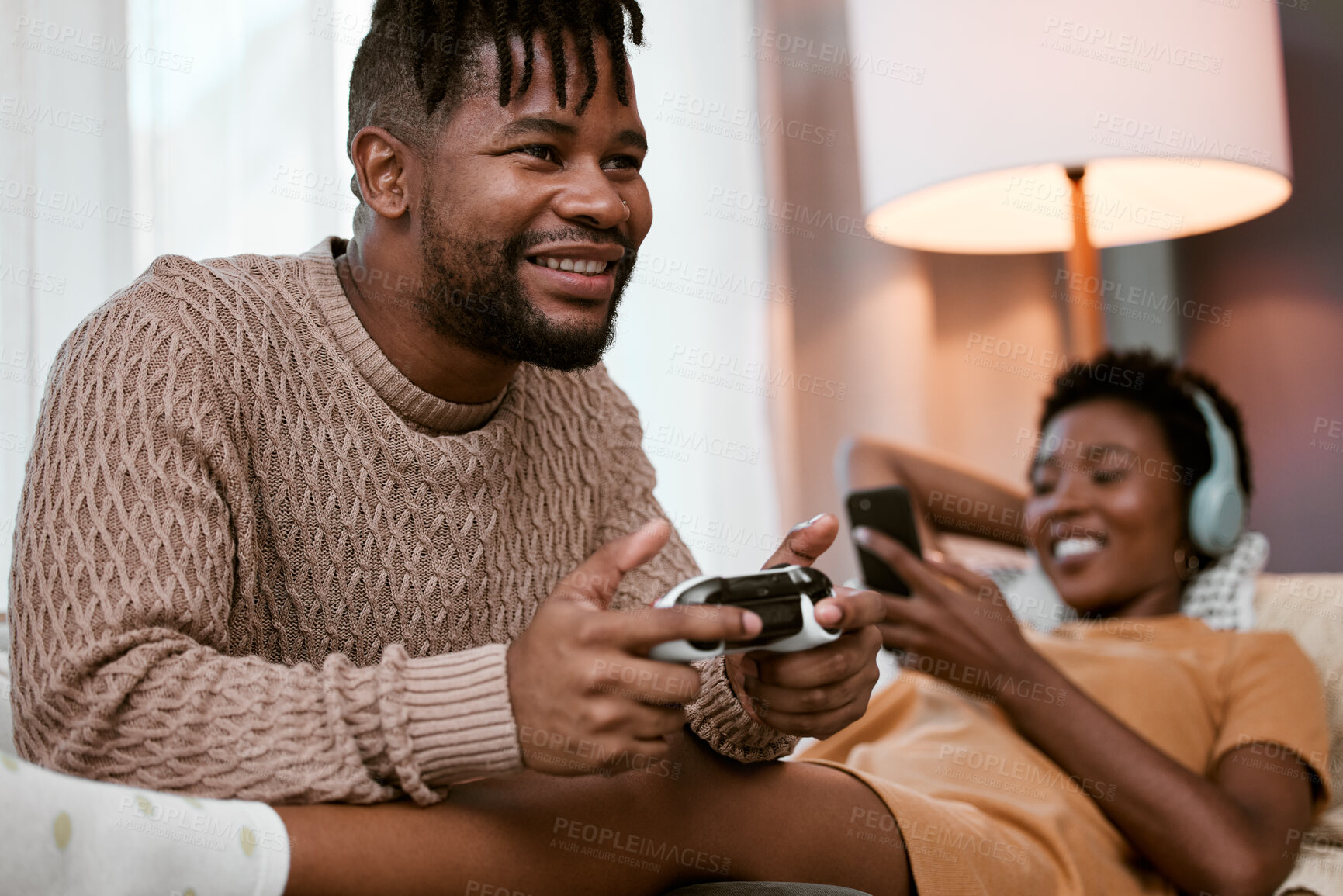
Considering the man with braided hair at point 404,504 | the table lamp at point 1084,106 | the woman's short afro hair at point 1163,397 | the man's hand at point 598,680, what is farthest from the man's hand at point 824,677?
the table lamp at point 1084,106

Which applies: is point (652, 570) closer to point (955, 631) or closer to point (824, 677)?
point (824, 677)

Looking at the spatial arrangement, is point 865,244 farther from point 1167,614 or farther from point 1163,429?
point 1167,614

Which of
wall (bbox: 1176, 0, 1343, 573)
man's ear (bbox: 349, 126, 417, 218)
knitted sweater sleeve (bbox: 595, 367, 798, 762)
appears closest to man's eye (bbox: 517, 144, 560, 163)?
man's ear (bbox: 349, 126, 417, 218)

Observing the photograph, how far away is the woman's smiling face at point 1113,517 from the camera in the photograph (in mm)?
1550

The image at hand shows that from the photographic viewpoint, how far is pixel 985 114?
1.71 m

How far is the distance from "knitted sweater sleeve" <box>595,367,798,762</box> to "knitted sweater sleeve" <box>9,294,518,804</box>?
252 millimetres

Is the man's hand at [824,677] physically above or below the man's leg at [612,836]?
above

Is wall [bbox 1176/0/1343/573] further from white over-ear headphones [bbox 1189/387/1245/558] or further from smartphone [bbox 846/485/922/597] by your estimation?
smartphone [bbox 846/485/922/597]

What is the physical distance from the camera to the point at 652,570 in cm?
108

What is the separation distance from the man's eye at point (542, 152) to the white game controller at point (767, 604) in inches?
16.0

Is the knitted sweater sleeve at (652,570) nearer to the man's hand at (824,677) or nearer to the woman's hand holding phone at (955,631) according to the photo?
the man's hand at (824,677)

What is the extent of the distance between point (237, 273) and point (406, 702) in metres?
0.43

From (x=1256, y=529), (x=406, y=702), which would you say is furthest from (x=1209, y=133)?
(x=406, y=702)

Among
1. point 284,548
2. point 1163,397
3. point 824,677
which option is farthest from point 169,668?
point 1163,397
